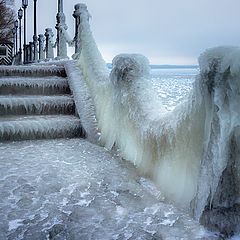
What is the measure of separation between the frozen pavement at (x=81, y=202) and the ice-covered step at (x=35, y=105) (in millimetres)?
1722

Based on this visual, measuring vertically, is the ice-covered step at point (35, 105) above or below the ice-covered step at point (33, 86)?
below

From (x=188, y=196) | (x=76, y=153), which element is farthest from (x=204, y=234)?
(x=76, y=153)

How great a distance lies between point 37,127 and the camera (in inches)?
222

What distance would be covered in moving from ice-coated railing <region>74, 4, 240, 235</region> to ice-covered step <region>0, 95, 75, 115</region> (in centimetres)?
228

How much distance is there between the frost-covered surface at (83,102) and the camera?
5.78 m

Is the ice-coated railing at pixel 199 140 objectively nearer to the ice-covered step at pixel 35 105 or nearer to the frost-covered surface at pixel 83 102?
the frost-covered surface at pixel 83 102

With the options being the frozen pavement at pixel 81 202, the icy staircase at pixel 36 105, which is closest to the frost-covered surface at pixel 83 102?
the icy staircase at pixel 36 105

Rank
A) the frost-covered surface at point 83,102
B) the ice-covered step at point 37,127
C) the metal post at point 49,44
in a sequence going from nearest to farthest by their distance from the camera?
the ice-covered step at point 37,127
the frost-covered surface at point 83,102
the metal post at point 49,44

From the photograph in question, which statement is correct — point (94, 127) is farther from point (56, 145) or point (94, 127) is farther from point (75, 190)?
point (75, 190)

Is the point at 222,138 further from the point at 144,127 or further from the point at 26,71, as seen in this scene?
the point at 26,71

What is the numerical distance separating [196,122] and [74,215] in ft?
3.98

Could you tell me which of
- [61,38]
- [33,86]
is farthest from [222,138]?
[61,38]

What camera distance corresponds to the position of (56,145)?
5277mm

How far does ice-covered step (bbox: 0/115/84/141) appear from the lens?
18.0ft
